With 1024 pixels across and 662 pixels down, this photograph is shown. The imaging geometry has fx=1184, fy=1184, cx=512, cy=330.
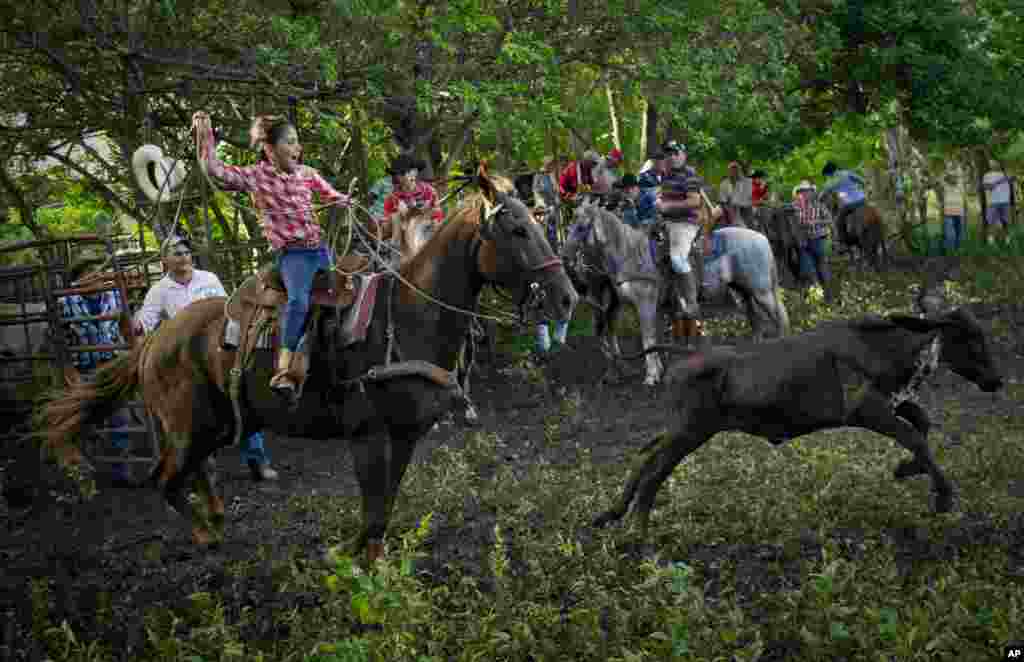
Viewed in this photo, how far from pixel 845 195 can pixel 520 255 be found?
21984 millimetres

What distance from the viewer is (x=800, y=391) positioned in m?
7.73

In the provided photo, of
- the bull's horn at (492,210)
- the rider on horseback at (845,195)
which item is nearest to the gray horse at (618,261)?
the bull's horn at (492,210)

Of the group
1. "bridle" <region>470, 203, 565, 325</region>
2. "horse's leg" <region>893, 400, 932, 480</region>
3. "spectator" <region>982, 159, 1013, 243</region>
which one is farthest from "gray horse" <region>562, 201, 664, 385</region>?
"spectator" <region>982, 159, 1013, 243</region>

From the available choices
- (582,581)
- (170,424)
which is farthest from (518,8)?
(582,581)

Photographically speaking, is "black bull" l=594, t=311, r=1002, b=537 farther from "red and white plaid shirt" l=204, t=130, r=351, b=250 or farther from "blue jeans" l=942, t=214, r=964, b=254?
"blue jeans" l=942, t=214, r=964, b=254

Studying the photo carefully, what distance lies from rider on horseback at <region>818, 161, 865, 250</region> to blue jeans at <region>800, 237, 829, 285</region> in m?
3.83

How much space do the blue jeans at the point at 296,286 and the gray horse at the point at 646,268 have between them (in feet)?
27.5

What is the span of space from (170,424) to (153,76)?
26.9ft

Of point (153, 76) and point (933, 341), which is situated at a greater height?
point (153, 76)

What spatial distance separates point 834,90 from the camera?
3019 centimetres

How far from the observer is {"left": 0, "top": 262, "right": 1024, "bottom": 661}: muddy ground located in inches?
285

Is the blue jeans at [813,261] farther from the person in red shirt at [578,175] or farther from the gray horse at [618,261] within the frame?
the gray horse at [618,261]

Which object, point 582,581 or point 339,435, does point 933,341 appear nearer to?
point 582,581

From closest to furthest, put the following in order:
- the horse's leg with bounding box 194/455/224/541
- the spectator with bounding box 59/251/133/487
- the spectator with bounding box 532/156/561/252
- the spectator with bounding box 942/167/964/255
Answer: the horse's leg with bounding box 194/455/224/541, the spectator with bounding box 59/251/133/487, the spectator with bounding box 532/156/561/252, the spectator with bounding box 942/167/964/255
